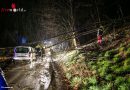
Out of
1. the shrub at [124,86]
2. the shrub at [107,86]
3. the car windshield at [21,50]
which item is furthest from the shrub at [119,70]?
the car windshield at [21,50]

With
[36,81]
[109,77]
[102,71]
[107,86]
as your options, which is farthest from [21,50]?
[107,86]

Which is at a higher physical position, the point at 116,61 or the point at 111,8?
the point at 111,8

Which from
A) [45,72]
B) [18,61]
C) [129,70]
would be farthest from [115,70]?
[18,61]

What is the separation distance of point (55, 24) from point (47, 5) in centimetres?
307

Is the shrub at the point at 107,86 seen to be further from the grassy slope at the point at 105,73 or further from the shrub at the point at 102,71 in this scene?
the shrub at the point at 102,71

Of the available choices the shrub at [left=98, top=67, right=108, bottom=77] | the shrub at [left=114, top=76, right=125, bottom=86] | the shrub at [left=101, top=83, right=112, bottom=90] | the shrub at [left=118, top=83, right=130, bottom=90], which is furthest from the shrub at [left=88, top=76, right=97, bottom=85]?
the shrub at [left=118, top=83, right=130, bottom=90]

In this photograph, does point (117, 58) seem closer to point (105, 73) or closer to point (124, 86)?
point (105, 73)

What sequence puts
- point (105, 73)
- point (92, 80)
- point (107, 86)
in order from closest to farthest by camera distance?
point (107, 86) < point (92, 80) < point (105, 73)

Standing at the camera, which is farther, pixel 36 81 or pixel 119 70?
pixel 36 81

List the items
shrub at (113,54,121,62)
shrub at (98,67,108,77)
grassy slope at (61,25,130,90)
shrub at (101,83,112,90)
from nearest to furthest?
shrub at (101,83,112,90) < grassy slope at (61,25,130,90) < shrub at (98,67,108,77) < shrub at (113,54,121,62)

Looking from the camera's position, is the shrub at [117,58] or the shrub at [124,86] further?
the shrub at [117,58]

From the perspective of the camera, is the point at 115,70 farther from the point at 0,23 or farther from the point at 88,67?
the point at 0,23

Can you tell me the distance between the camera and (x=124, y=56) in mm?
15422

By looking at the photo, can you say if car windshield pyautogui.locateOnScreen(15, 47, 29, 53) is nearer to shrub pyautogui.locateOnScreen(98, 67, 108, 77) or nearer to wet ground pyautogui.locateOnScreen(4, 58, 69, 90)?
wet ground pyautogui.locateOnScreen(4, 58, 69, 90)
